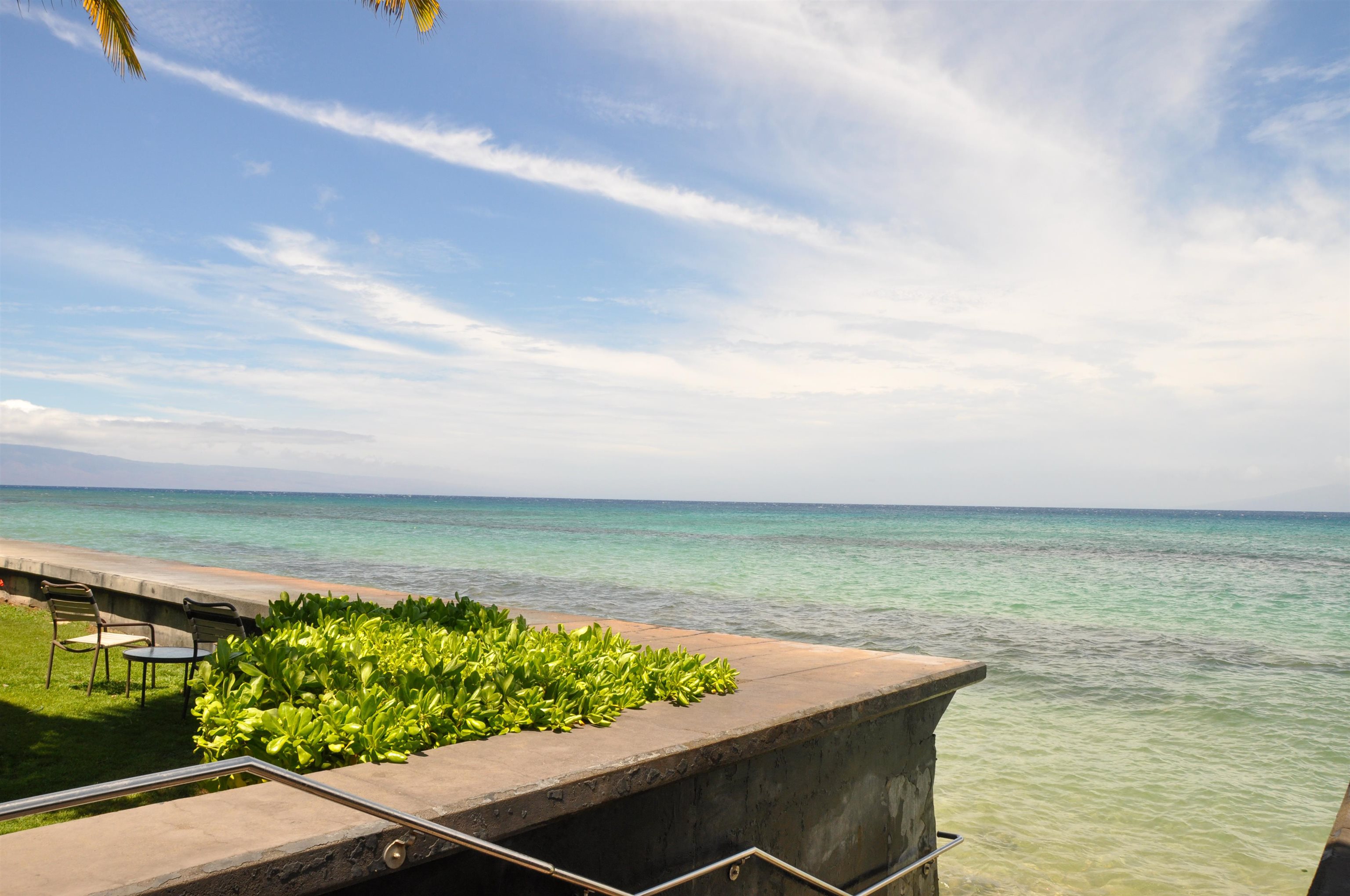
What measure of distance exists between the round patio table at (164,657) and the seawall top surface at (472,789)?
4262mm

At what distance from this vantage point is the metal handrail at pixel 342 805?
1644 mm

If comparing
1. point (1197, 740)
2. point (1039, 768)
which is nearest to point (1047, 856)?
point (1039, 768)

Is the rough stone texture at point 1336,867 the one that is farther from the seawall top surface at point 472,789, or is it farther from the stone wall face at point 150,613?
the stone wall face at point 150,613

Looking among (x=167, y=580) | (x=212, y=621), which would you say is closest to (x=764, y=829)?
(x=212, y=621)

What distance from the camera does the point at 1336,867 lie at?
Answer: 3.69m

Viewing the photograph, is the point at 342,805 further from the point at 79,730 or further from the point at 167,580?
the point at 167,580

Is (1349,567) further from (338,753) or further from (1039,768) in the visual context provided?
(338,753)

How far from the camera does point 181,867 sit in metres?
2.23

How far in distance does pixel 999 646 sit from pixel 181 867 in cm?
1359

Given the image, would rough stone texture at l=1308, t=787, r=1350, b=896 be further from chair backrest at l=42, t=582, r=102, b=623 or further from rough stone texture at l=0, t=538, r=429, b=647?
chair backrest at l=42, t=582, r=102, b=623

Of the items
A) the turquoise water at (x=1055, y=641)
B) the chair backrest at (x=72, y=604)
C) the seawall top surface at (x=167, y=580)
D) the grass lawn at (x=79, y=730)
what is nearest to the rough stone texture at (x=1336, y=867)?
the turquoise water at (x=1055, y=641)

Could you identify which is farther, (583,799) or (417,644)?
(417,644)

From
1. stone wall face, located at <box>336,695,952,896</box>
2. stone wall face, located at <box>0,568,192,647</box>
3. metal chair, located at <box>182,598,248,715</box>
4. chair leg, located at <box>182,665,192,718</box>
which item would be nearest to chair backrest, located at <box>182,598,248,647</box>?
metal chair, located at <box>182,598,248,715</box>

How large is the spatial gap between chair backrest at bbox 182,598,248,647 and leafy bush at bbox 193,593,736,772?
4.84 feet
